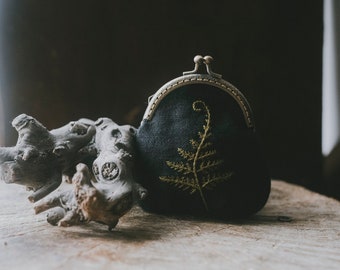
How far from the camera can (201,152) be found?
3.40ft

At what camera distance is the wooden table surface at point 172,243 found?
Answer: 0.72m

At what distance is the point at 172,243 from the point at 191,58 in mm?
1566

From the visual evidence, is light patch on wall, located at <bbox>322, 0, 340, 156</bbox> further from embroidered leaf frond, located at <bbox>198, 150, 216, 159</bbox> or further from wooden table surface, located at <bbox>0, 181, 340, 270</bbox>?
embroidered leaf frond, located at <bbox>198, 150, 216, 159</bbox>

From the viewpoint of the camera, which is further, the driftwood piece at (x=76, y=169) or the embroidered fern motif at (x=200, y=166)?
the embroidered fern motif at (x=200, y=166)

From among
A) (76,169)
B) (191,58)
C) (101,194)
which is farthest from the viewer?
(191,58)

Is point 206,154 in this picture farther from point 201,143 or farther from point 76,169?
point 76,169

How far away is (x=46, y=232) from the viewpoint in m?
0.91

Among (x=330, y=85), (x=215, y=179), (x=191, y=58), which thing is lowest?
(x=215, y=179)

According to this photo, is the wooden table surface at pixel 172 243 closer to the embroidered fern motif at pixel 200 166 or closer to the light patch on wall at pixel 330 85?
the embroidered fern motif at pixel 200 166

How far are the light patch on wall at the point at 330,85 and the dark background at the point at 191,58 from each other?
59mm

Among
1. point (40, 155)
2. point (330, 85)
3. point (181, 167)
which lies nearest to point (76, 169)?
point (40, 155)

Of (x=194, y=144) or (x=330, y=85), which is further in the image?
(x=330, y=85)

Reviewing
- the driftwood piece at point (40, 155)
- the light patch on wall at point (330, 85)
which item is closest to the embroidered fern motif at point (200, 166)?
the driftwood piece at point (40, 155)

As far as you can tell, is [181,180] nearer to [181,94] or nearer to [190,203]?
[190,203]
